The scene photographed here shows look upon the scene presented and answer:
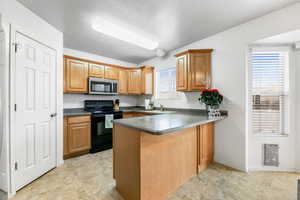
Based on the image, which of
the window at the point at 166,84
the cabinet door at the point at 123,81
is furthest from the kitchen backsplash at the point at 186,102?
the cabinet door at the point at 123,81

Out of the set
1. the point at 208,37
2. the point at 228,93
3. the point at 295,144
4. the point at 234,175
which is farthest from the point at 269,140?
the point at 208,37

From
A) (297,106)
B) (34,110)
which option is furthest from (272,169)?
(34,110)

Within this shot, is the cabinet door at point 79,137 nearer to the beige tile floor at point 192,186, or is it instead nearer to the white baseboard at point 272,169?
the beige tile floor at point 192,186

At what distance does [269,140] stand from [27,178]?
376 centimetres

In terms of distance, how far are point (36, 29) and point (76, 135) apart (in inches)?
77.7

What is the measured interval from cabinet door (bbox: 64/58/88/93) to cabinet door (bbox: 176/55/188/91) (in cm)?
222

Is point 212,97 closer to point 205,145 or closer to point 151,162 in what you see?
point 205,145

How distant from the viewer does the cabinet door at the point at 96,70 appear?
3342 millimetres

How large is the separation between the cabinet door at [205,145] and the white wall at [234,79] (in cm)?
13

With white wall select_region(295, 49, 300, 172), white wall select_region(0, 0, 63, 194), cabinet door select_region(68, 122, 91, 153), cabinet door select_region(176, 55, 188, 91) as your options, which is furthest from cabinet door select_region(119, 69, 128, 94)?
white wall select_region(295, 49, 300, 172)

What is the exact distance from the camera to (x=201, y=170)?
2209mm

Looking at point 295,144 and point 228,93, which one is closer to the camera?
point 295,144

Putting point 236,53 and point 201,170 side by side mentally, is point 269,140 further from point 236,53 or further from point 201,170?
point 236,53

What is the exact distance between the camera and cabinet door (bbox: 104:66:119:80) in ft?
11.9
